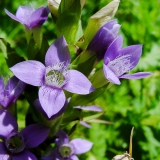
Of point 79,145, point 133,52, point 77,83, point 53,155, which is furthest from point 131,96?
point 77,83

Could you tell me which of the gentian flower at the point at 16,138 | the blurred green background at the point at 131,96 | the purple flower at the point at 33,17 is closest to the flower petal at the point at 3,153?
the gentian flower at the point at 16,138

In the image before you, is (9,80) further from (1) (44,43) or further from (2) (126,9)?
(2) (126,9)

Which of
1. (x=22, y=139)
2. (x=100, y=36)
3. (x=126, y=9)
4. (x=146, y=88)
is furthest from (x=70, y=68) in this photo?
(x=126, y=9)

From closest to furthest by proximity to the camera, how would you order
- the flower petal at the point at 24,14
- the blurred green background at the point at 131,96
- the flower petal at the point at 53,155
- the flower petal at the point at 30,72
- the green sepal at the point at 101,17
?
the flower petal at the point at 30,72 < the green sepal at the point at 101,17 < the flower petal at the point at 24,14 < the flower petal at the point at 53,155 < the blurred green background at the point at 131,96

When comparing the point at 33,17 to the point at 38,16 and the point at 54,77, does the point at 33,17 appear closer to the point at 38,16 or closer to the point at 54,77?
the point at 38,16

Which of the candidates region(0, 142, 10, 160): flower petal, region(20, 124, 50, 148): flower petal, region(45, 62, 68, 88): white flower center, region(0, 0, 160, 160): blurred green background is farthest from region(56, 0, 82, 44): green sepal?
region(0, 0, 160, 160): blurred green background

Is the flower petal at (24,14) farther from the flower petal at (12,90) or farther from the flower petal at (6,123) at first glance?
the flower petal at (6,123)
